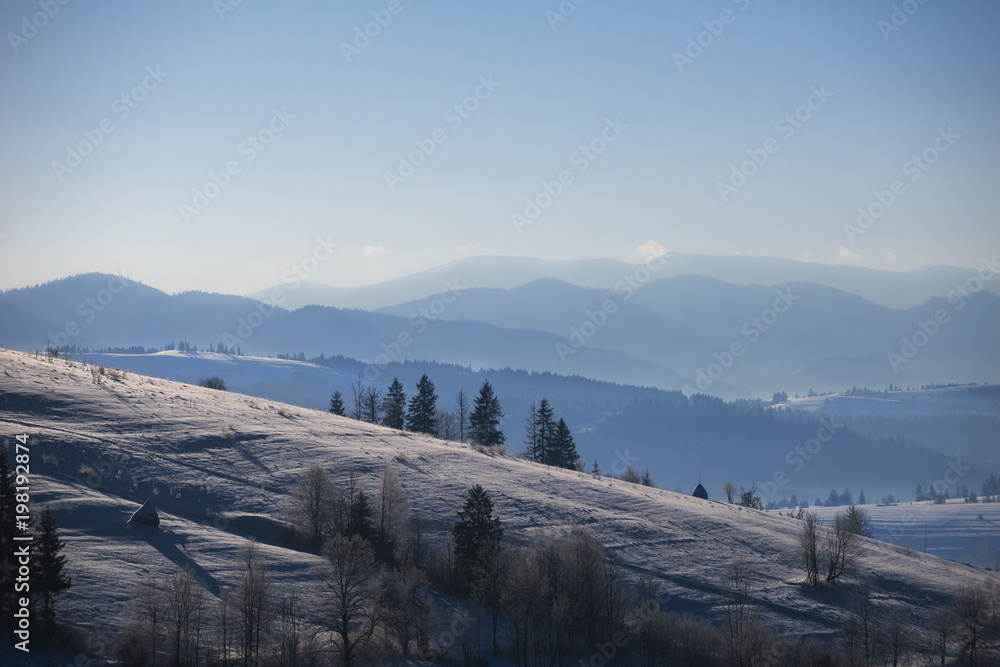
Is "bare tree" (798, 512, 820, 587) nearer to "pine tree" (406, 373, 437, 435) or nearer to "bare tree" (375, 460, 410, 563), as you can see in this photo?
"bare tree" (375, 460, 410, 563)

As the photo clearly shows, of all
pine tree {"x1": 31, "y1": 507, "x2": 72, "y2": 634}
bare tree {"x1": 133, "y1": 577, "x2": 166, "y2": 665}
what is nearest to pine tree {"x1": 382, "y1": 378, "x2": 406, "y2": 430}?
bare tree {"x1": 133, "y1": 577, "x2": 166, "y2": 665}

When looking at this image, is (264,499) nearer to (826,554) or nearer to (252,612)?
(252,612)

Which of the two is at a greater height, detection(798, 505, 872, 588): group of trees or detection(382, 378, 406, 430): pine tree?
detection(382, 378, 406, 430): pine tree

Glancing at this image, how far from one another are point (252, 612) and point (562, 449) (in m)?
63.8

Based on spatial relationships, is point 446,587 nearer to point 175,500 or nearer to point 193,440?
point 175,500

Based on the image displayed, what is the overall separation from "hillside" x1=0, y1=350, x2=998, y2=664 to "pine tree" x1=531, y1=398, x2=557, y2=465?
2040cm

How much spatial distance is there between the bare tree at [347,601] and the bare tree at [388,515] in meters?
6.61

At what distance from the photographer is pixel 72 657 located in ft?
107

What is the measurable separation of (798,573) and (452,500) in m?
28.2

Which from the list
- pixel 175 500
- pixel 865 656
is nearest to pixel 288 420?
pixel 175 500

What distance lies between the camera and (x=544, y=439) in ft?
322

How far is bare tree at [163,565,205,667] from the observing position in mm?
34875

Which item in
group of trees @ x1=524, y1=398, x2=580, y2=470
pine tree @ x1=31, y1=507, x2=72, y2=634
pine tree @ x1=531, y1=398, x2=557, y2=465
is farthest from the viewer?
pine tree @ x1=531, y1=398, x2=557, y2=465

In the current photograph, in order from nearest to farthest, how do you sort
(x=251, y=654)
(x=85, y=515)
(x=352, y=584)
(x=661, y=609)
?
1. (x=251, y=654)
2. (x=352, y=584)
3. (x=85, y=515)
4. (x=661, y=609)
